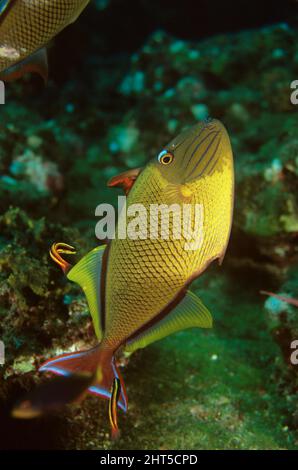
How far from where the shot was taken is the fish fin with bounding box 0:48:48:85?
208 centimetres

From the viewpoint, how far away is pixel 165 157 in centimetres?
156

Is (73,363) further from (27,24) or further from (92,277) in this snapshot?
(27,24)

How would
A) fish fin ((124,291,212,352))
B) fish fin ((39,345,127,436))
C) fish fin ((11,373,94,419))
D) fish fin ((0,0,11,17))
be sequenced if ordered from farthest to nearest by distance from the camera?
fish fin ((0,0,11,17)) < fish fin ((124,291,212,352)) < fish fin ((39,345,127,436)) < fish fin ((11,373,94,419))

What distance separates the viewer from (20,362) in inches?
93.0

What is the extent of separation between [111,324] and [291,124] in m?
3.84

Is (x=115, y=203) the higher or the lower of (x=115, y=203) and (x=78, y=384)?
the lower

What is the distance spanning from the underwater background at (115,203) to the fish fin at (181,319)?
950 millimetres

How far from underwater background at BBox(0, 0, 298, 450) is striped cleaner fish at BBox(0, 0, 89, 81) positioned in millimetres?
1148

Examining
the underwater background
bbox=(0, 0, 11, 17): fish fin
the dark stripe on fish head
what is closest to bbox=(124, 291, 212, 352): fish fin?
the dark stripe on fish head

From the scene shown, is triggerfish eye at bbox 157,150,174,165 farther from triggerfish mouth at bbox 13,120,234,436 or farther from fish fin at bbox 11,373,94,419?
fish fin at bbox 11,373,94,419

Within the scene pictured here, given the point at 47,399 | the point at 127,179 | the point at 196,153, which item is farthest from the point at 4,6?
the point at 47,399

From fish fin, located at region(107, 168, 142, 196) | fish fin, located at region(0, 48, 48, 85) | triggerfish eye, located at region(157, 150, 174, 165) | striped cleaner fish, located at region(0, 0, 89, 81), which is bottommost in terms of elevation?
fish fin, located at region(107, 168, 142, 196)

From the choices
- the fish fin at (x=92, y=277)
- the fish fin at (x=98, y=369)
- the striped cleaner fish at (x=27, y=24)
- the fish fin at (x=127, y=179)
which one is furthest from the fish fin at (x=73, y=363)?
the striped cleaner fish at (x=27, y=24)

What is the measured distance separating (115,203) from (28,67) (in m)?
3.11
